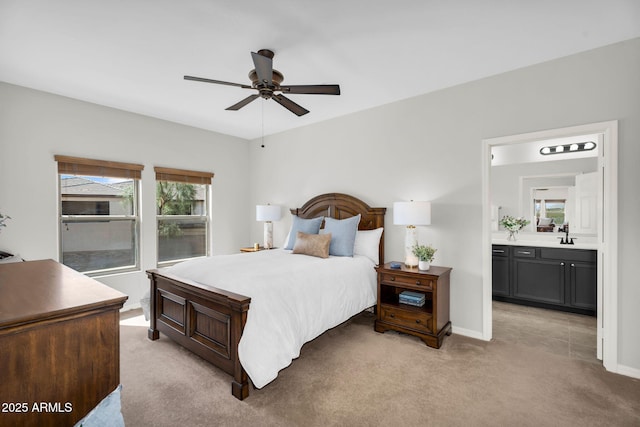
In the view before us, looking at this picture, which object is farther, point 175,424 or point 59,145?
point 59,145

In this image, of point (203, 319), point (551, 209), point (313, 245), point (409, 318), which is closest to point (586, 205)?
point (551, 209)

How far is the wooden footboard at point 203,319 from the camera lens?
220cm

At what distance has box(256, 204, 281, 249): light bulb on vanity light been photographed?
493 cm

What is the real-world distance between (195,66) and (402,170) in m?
2.52

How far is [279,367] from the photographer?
2.23 m

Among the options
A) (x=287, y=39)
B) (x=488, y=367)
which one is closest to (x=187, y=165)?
(x=287, y=39)

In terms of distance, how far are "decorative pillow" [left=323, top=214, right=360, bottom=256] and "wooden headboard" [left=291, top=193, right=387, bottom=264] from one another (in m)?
0.16

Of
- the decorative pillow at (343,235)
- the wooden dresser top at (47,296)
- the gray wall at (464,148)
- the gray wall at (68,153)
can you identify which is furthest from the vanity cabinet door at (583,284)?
the gray wall at (68,153)

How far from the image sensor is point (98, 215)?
13.3 feet

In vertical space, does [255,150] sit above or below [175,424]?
above

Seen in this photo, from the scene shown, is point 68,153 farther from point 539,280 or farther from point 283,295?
point 539,280

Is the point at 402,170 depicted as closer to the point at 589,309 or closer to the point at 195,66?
the point at 195,66

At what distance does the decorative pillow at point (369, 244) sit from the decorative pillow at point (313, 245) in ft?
1.38

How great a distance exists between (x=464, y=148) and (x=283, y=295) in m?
2.46
